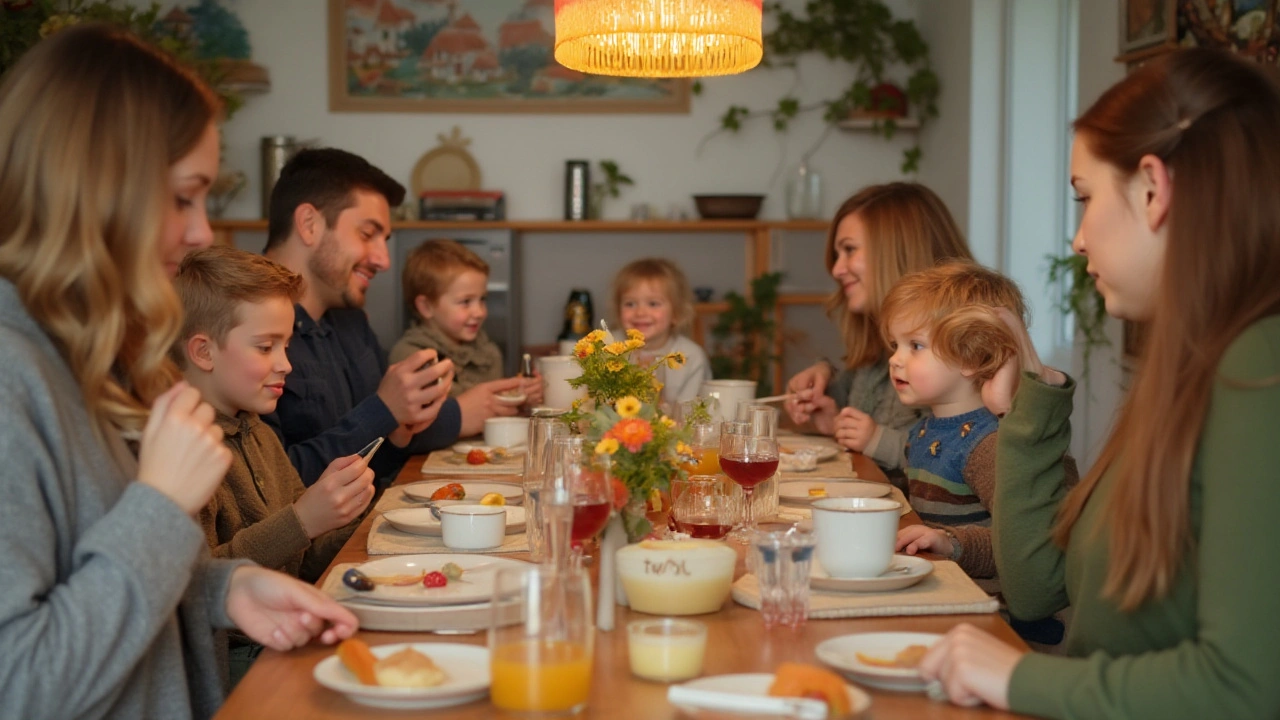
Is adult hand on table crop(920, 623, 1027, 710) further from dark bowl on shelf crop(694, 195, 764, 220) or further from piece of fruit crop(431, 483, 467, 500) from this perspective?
dark bowl on shelf crop(694, 195, 764, 220)

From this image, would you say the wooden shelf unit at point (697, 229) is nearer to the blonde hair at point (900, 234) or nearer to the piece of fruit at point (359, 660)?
the blonde hair at point (900, 234)

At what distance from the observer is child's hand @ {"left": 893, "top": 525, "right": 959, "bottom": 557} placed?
2.08 m

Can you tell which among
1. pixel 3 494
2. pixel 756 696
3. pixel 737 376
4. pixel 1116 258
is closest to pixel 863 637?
pixel 756 696

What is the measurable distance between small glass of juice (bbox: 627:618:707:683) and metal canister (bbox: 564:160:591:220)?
210 inches

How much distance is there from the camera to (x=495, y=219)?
658cm

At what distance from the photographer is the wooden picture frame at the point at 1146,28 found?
3863 millimetres

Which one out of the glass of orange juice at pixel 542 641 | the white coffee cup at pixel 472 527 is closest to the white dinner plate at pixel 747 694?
the glass of orange juice at pixel 542 641

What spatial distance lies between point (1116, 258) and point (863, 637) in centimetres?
52

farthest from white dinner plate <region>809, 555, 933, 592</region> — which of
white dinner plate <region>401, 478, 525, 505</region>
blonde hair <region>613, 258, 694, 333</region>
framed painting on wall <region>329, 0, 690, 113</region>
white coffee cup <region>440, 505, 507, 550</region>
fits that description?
framed painting on wall <region>329, 0, 690, 113</region>

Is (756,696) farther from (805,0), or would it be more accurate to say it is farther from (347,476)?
(805,0)

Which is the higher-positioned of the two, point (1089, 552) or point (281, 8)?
point (281, 8)

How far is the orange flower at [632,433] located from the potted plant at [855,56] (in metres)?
5.14

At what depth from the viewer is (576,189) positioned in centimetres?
664

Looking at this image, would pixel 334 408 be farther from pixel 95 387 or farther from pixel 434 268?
pixel 95 387
